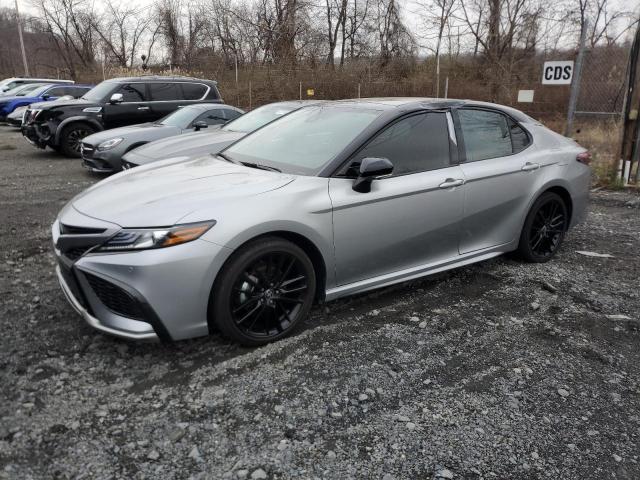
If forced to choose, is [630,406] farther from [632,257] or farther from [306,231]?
[632,257]

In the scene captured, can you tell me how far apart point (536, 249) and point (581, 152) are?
1.08m

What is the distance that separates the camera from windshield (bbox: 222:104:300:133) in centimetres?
795

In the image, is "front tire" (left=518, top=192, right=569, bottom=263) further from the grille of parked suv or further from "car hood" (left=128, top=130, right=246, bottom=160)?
"car hood" (left=128, top=130, right=246, bottom=160)

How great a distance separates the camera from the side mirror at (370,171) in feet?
10.9

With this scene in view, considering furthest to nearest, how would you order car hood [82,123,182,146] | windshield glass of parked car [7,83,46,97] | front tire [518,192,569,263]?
windshield glass of parked car [7,83,46,97] → car hood [82,123,182,146] → front tire [518,192,569,263]

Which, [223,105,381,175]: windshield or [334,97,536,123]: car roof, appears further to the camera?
[334,97,536,123]: car roof

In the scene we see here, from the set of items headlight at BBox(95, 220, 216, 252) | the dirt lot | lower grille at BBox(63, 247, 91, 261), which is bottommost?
the dirt lot

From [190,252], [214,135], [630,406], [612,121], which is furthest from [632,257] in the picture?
[612,121]

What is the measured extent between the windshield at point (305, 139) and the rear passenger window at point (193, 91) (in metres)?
8.04

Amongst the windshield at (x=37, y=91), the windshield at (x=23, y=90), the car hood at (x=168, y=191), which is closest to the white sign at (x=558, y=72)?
the car hood at (x=168, y=191)

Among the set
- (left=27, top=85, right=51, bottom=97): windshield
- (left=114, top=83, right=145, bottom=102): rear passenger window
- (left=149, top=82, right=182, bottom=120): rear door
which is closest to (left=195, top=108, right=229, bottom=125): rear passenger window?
(left=149, top=82, right=182, bottom=120): rear door

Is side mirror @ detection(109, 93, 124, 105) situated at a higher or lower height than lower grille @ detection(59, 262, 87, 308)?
higher

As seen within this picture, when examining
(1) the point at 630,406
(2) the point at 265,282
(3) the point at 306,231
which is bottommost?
(1) the point at 630,406

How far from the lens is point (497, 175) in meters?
4.24
